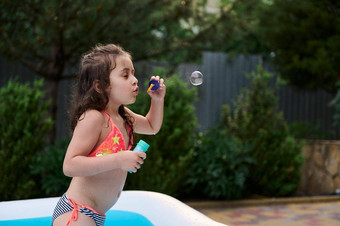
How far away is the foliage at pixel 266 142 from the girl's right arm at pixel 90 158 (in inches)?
162

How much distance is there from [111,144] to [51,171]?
3.14 m

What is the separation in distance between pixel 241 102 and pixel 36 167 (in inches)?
124

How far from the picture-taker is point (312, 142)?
275 inches

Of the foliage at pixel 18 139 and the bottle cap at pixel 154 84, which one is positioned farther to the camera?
the foliage at pixel 18 139

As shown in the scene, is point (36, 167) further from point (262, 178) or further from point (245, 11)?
point (245, 11)

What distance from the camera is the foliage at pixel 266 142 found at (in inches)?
241

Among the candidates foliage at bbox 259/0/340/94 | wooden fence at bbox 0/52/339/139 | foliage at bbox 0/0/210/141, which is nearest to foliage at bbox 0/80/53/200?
foliage at bbox 0/0/210/141

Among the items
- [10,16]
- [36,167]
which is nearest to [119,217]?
[36,167]

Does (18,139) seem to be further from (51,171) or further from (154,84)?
(154,84)

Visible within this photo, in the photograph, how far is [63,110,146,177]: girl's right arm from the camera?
76.5 inches

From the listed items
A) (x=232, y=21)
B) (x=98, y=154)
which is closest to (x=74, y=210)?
(x=98, y=154)

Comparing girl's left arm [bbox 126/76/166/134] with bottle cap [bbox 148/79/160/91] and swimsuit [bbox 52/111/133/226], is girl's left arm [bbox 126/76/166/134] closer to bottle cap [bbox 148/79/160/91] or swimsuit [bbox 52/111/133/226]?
bottle cap [bbox 148/79/160/91]

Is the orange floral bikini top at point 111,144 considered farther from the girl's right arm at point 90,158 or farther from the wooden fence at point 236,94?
the wooden fence at point 236,94

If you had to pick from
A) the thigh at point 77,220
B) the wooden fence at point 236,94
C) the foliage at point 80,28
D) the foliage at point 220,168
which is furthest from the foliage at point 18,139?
the wooden fence at point 236,94
